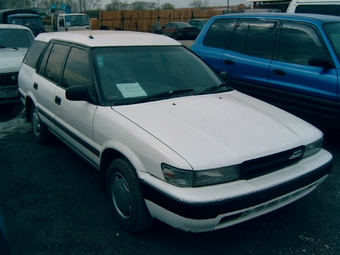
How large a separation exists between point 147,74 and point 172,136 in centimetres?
114

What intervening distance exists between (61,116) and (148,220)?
5.89 feet

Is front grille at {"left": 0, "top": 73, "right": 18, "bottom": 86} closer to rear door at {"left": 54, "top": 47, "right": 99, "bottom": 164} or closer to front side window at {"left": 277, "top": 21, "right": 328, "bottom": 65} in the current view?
rear door at {"left": 54, "top": 47, "right": 99, "bottom": 164}

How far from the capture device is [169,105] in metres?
3.27

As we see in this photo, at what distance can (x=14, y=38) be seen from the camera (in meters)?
7.92

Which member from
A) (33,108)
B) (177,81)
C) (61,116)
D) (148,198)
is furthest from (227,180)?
(33,108)

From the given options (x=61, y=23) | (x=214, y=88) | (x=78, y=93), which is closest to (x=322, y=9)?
(x=214, y=88)

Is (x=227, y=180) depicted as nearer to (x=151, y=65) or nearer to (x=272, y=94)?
(x=151, y=65)

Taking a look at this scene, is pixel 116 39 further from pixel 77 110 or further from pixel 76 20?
pixel 76 20

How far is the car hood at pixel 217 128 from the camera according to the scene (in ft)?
8.46

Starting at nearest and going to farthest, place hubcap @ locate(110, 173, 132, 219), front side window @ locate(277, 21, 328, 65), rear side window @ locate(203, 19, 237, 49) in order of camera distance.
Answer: hubcap @ locate(110, 173, 132, 219)
front side window @ locate(277, 21, 328, 65)
rear side window @ locate(203, 19, 237, 49)

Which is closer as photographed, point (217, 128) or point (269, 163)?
point (269, 163)

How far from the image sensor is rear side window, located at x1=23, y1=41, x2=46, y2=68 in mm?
5002

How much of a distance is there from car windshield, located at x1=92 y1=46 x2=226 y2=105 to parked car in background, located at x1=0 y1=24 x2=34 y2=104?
3646 mm

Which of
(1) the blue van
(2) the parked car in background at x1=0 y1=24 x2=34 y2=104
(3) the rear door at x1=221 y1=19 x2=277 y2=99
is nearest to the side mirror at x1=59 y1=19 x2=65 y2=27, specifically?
(2) the parked car in background at x1=0 y1=24 x2=34 y2=104
